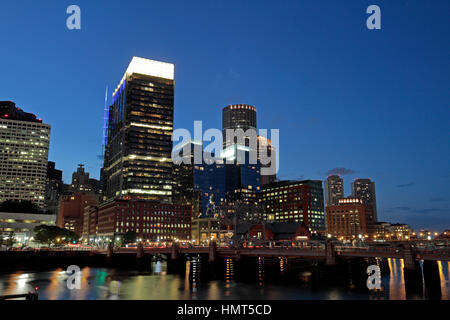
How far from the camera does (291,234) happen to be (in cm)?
Result: 16050

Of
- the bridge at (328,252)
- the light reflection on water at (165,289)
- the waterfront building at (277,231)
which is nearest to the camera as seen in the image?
the bridge at (328,252)

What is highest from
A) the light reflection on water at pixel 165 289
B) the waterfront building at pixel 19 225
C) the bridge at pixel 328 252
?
the waterfront building at pixel 19 225

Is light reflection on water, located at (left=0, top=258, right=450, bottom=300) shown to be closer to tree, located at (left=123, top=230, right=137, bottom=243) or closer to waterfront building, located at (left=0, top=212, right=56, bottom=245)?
waterfront building, located at (left=0, top=212, right=56, bottom=245)

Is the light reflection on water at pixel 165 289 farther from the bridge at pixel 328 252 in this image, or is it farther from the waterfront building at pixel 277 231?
the waterfront building at pixel 277 231

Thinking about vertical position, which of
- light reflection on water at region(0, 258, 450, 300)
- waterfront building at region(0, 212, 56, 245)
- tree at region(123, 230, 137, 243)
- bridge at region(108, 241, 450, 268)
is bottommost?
light reflection on water at region(0, 258, 450, 300)

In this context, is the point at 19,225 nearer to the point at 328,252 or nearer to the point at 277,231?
the point at 277,231

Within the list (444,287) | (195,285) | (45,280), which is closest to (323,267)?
(444,287)
